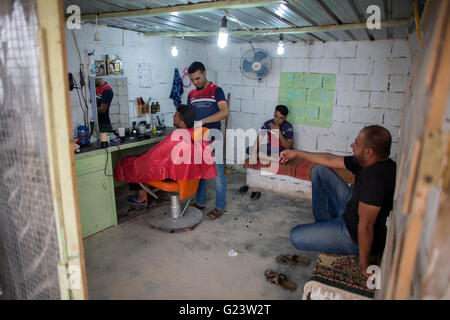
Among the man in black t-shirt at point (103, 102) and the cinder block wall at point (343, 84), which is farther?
the cinder block wall at point (343, 84)

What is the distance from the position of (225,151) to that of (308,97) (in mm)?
1651

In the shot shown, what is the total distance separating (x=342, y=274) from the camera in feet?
6.12

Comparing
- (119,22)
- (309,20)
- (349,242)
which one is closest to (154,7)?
(119,22)

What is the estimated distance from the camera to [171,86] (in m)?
4.55

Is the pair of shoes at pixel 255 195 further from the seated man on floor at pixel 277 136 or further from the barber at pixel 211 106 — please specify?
the barber at pixel 211 106

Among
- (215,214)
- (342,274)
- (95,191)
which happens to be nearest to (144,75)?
(95,191)

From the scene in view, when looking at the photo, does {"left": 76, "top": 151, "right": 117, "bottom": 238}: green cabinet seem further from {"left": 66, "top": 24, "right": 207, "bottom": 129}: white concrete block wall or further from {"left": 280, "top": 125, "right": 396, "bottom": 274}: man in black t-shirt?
{"left": 280, "top": 125, "right": 396, "bottom": 274}: man in black t-shirt

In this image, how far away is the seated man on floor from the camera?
4258 millimetres

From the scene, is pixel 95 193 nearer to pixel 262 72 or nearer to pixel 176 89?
pixel 176 89

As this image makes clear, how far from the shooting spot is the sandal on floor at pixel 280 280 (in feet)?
7.34

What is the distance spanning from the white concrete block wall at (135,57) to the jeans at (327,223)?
8.39ft
